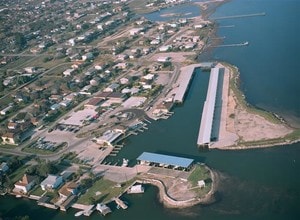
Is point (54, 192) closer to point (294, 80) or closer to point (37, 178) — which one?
point (37, 178)

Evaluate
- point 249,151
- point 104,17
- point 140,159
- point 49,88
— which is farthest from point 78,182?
point 104,17

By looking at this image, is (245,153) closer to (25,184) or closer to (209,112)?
(209,112)

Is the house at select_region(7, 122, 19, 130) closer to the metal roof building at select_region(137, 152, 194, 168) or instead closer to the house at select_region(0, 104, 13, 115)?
the house at select_region(0, 104, 13, 115)

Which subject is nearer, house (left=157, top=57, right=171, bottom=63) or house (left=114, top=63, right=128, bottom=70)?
house (left=114, top=63, right=128, bottom=70)

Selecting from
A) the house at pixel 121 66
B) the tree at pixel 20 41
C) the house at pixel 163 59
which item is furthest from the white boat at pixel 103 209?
the tree at pixel 20 41

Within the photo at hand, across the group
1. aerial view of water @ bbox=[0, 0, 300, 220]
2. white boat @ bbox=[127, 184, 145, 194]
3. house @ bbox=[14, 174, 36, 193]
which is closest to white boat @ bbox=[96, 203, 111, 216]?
aerial view of water @ bbox=[0, 0, 300, 220]

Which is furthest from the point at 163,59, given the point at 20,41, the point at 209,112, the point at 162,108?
the point at 20,41

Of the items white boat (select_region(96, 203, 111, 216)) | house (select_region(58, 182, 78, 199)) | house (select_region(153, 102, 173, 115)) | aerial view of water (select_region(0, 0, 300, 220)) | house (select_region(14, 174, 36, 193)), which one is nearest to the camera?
aerial view of water (select_region(0, 0, 300, 220))

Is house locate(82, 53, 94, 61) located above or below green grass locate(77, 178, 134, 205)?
above
